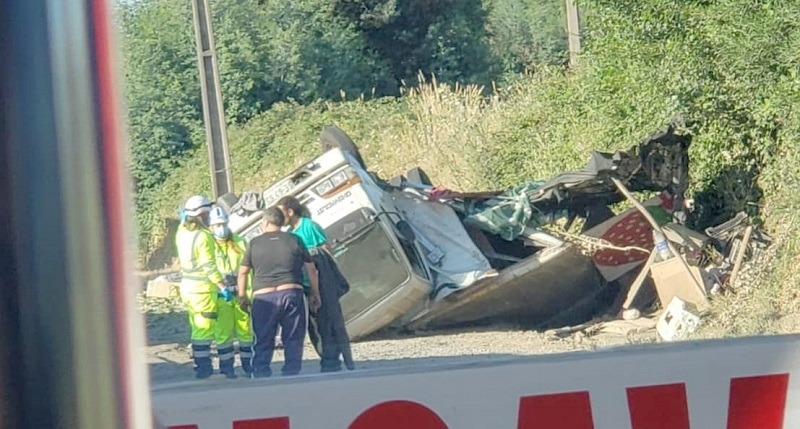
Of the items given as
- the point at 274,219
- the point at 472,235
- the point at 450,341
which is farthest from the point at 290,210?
the point at 472,235

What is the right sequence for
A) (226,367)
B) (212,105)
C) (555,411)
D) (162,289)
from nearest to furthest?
(555,411)
(226,367)
(162,289)
(212,105)

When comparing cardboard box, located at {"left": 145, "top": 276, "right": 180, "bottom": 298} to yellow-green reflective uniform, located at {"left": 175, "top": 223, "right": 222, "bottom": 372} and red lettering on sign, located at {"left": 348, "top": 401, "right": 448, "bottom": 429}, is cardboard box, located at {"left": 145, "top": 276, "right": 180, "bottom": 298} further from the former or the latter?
red lettering on sign, located at {"left": 348, "top": 401, "right": 448, "bottom": 429}

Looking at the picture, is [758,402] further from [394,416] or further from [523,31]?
[523,31]

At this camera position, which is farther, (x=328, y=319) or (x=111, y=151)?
(x=328, y=319)

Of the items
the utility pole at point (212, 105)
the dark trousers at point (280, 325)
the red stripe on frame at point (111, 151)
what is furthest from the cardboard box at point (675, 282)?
the red stripe on frame at point (111, 151)

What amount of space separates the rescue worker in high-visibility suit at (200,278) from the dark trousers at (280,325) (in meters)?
0.24

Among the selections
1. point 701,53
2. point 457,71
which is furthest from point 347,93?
point 701,53

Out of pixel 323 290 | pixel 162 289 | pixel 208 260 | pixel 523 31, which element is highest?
pixel 523 31

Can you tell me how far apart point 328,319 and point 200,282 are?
0.90m

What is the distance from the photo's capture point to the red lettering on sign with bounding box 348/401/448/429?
2.76 m

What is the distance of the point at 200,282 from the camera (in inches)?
299

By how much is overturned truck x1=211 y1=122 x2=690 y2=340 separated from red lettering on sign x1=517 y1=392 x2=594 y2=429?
6928 millimetres

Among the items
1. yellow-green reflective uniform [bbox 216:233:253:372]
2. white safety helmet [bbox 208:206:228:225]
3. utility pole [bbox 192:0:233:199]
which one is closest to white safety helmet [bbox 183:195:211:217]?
white safety helmet [bbox 208:206:228:225]

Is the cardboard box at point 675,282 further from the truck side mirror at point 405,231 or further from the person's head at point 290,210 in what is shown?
the person's head at point 290,210
